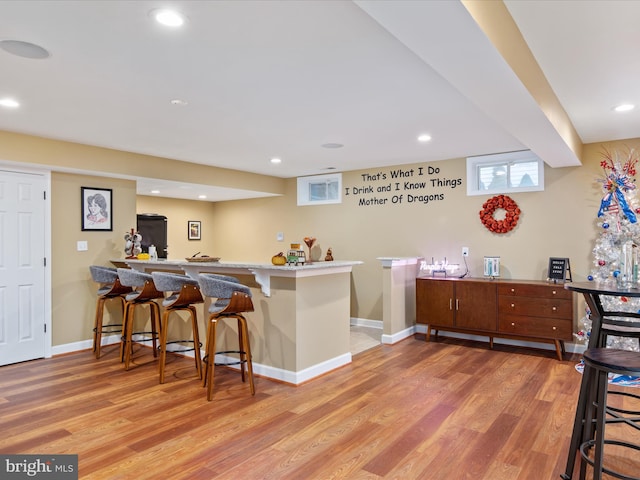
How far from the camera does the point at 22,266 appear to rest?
15.0 feet

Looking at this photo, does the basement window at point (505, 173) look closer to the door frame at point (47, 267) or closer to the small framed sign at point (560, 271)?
the small framed sign at point (560, 271)

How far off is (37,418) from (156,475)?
1.40 m

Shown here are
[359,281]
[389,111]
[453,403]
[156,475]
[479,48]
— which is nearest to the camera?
[479,48]

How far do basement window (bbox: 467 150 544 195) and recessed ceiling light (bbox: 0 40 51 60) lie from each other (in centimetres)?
481

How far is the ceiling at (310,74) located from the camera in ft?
6.62

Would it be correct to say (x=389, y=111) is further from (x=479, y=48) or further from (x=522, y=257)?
(x=522, y=257)

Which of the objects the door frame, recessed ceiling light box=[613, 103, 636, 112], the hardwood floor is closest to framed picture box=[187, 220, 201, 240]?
the door frame

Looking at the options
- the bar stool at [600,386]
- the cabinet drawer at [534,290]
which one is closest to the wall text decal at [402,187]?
the cabinet drawer at [534,290]

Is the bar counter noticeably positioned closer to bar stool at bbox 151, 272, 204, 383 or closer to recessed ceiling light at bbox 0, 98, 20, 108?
bar stool at bbox 151, 272, 204, 383

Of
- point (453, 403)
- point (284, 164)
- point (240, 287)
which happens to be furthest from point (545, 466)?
point (284, 164)

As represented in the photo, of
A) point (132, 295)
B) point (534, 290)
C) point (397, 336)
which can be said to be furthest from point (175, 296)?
point (534, 290)

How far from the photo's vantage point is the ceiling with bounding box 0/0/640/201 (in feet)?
6.62

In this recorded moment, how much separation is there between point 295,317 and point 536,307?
2.81 meters

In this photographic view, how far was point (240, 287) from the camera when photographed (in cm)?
353
